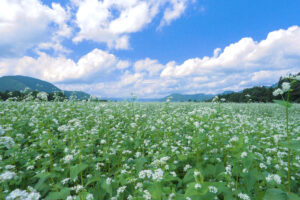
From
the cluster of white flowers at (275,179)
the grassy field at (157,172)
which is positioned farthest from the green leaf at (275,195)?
the cluster of white flowers at (275,179)

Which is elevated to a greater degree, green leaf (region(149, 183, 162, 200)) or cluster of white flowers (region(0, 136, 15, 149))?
cluster of white flowers (region(0, 136, 15, 149))

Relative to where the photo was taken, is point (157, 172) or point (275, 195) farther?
point (157, 172)

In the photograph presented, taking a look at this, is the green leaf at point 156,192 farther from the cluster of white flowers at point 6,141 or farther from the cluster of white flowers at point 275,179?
the cluster of white flowers at point 6,141

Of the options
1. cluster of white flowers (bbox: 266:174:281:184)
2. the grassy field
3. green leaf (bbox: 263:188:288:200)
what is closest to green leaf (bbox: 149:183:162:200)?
the grassy field

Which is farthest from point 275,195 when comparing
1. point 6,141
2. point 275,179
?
point 6,141

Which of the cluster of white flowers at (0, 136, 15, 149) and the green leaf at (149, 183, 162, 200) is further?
the cluster of white flowers at (0, 136, 15, 149)

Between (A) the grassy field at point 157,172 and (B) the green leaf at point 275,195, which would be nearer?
(B) the green leaf at point 275,195

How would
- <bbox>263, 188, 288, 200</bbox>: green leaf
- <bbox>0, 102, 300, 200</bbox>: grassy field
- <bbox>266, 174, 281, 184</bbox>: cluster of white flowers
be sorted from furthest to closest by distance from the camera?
<bbox>266, 174, 281, 184</bbox>: cluster of white flowers
<bbox>0, 102, 300, 200</bbox>: grassy field
<bbox>263, 188, 288, 200</bbox>: green leaf

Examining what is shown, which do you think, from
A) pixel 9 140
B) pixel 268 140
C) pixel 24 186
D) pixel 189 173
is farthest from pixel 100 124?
pixel 268 140

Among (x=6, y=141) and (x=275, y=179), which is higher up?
(x=6, y=141)

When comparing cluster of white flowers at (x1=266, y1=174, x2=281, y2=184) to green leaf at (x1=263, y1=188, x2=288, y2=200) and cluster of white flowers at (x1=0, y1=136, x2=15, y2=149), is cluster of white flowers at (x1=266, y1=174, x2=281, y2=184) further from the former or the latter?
cluster of white flowers at (x1=0, y1=136, x2=15, y2=149)

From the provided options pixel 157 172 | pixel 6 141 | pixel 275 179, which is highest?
pixel 6 141

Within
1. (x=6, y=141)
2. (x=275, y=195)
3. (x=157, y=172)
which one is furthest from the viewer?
(x=6, y=141)

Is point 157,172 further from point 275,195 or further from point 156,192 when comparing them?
point 275,195
